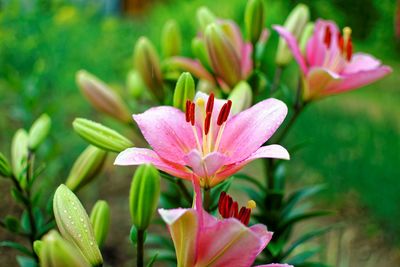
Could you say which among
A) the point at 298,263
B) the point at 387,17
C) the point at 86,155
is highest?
the point at 86,155

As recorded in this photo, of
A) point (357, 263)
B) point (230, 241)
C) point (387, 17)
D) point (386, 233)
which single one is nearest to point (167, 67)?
point (230, 241)

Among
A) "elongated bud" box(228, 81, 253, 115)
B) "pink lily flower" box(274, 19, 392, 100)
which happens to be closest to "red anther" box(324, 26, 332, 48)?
"pink lily flower" box(274, 19, 392, 100)

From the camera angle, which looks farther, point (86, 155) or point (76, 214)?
point (86, 155)

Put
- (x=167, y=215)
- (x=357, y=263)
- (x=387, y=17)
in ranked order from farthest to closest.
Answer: (x=387, y=17)
(x=357, y=263)
(x=167, y=215)

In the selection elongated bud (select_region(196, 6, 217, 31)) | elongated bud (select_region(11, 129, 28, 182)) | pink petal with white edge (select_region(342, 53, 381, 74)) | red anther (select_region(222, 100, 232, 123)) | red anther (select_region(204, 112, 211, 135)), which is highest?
elongated bud (select_region(196, 6, 217, 31))

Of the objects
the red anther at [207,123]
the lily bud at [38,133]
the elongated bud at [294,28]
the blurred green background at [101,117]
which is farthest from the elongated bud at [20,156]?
the blurred green background at [101,117]

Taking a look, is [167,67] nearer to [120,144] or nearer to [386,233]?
[120,144]

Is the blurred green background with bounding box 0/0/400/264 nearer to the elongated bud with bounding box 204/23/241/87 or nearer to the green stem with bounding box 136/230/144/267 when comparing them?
the elongated bud with bounding box 204/23/241/87
